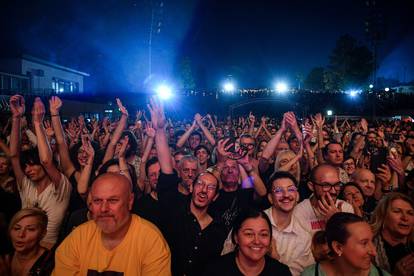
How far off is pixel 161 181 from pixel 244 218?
134 cm

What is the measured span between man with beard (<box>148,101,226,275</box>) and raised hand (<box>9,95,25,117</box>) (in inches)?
98.3

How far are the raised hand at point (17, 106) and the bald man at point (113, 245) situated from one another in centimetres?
317

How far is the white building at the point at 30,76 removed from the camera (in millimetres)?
32025

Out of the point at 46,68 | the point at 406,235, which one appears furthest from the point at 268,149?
the point at 46,68

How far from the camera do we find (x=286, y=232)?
3670 millimetres

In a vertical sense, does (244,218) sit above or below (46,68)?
below

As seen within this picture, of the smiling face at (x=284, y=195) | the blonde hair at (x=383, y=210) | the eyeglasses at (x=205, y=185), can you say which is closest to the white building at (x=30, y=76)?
the eyeglasses at (x=205, y=185)

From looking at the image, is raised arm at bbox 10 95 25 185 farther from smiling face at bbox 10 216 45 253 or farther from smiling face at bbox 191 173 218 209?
smiling face at bbox 191 173 218 209

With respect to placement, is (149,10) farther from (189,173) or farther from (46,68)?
(189,173)

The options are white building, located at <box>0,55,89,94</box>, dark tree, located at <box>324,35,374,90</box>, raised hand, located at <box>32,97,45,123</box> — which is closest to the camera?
raised hand, located at <box>32,97,45,123</box>

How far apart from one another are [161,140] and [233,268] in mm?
1983

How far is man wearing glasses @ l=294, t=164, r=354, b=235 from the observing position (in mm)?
3785

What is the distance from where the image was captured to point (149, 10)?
2689 cm

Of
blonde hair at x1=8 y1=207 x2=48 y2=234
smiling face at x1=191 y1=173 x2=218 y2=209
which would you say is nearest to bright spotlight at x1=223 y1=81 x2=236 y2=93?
smiling face at x1=191 y1=173 x2=218 y2=209
